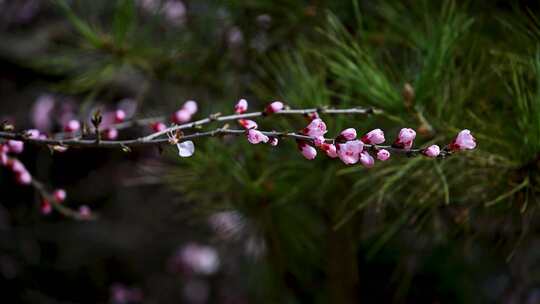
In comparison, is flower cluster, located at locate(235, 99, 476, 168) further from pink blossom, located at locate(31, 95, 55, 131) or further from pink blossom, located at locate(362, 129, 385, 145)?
pink blossom, located at locate(31, 95, 55, 131)

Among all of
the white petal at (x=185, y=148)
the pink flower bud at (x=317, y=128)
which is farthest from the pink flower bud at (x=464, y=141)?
the white petal at (x=185, y=148)

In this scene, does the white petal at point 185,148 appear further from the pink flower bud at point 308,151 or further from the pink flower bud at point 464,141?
the pink flower bud at point 464,141

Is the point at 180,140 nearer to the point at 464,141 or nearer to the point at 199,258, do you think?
the point at 464,141

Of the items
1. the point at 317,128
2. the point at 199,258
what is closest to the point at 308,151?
the point at 317,128

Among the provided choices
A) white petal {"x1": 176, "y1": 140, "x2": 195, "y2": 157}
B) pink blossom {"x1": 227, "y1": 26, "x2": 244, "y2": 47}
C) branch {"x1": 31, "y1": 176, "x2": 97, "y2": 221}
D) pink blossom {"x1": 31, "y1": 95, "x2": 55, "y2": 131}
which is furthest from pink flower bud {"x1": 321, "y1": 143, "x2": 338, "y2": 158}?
pink blossom {"x1": 31, "y1": 95, "x2": 55, "y2": 131}

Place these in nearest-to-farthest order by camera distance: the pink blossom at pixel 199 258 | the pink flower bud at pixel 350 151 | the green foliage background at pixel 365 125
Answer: the pink flower bud at pixel 350 151, the green foliage background at pixel 365 125, the pink blossom at pixel 199 258

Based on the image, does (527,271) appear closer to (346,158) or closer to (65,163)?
(346,158)

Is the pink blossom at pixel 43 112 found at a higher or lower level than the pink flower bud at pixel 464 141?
higher
